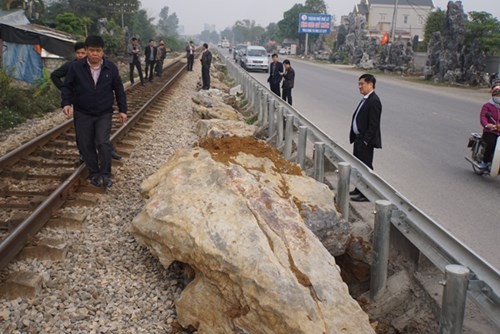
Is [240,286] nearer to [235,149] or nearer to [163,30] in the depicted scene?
[235,149]

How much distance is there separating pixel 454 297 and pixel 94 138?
15.0 ft

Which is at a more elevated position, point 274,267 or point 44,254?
point 274,267

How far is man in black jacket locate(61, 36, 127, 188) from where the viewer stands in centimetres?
570

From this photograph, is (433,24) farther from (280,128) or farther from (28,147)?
(28,147)

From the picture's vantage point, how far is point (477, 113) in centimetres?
1564

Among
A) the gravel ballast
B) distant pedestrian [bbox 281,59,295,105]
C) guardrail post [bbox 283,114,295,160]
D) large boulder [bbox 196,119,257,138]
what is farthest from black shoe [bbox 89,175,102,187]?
distant pedestrian [bbox 281,59,295,105]

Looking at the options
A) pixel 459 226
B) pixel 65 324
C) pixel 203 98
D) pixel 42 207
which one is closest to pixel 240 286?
pixel 65 324

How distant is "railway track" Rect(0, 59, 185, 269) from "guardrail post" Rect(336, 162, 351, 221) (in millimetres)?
2842

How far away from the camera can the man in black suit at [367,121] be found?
20.2 feet

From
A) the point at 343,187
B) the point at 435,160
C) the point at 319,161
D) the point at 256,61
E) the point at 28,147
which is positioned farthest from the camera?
the point at 256,61

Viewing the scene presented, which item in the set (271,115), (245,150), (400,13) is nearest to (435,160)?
(271,115)

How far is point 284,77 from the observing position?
1355cm

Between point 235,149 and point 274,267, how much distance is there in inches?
86.5

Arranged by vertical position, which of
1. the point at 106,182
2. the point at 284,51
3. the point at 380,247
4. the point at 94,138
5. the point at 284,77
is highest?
the point at 284,77
